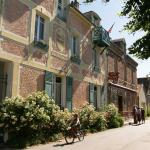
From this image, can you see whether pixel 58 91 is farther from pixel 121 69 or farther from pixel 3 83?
pixel 121 69

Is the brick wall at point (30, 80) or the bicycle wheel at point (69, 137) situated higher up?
the brick wall at point (30, 80)

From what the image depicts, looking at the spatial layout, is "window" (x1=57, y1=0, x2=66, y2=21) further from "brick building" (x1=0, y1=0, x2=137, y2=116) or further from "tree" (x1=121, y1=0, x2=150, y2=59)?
"tree" (x1=121, y1=0, x2=150, y2=59)

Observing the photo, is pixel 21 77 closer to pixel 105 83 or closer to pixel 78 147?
pixel 78 147

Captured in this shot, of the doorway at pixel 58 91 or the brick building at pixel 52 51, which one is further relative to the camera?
the doorway at pixel 58 91

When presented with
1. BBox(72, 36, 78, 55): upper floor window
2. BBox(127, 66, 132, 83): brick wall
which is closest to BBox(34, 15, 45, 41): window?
BBox(72, 36, 78, 55): upper floor window

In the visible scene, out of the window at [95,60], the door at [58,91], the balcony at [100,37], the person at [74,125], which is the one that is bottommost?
the person at [74,125]

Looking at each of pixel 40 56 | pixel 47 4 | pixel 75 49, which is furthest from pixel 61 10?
pixel 40 56

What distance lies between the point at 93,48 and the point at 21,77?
388 inches

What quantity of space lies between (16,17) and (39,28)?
2.35 meters

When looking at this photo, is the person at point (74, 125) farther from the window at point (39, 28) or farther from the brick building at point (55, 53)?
the window at point (39, 28)

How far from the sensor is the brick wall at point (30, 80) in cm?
1368

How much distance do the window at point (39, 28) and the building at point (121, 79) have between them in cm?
1040

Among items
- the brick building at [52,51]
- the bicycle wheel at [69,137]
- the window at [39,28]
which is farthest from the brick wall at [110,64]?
the bicycle wheel at [69,137]

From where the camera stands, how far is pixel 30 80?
14273 millimetres
